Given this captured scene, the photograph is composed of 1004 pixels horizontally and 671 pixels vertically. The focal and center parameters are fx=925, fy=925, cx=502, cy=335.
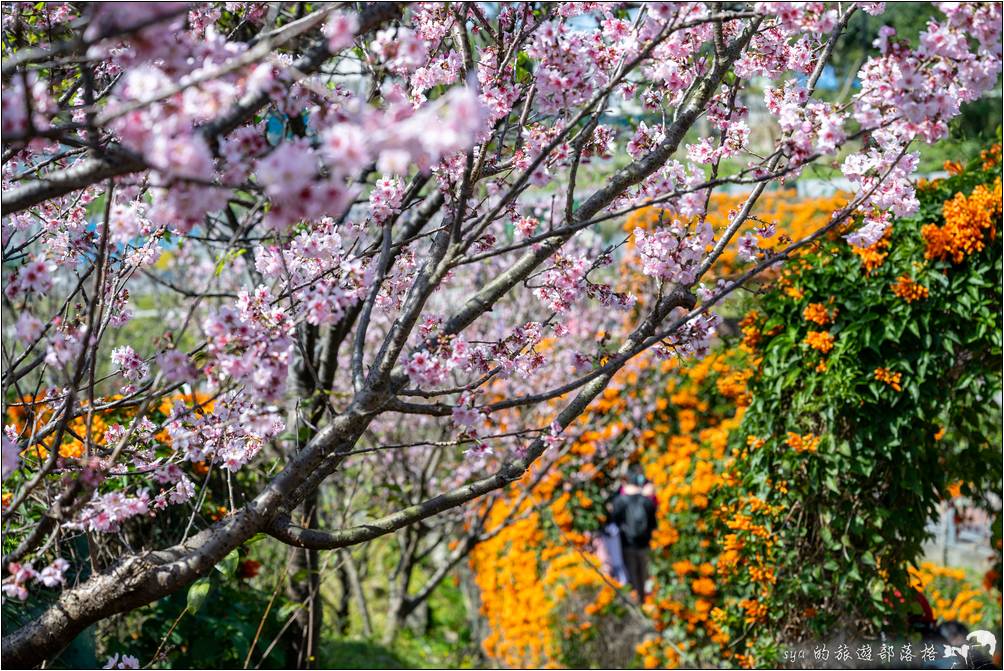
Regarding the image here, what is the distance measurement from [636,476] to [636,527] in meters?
0.58

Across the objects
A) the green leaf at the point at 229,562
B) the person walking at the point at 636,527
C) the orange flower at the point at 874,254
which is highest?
the orange flower at the point at 874,254

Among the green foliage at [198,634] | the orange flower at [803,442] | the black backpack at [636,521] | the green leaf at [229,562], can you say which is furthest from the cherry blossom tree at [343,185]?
the black backpack at [636,521]

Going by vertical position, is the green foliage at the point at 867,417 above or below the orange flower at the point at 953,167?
below

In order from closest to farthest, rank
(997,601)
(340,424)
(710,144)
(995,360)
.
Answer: (340,424), (710,144), (995,360), (997,601)

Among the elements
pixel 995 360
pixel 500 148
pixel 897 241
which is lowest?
pixel 995 360

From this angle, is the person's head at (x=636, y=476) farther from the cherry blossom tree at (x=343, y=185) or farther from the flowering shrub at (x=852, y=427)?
the cherry blossom tree at (x=343, y=185)

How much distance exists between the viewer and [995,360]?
3.91m

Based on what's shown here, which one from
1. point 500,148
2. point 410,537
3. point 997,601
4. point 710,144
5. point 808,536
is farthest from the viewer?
point 410,537

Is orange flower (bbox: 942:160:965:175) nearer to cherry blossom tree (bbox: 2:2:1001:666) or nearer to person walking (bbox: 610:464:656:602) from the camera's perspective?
cherry blossom tree (bbox: 2:2:1001:666)

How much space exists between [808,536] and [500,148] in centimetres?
267

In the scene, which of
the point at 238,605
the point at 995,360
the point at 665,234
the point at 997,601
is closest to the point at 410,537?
the point at 238,605

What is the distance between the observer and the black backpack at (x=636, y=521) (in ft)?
21.1

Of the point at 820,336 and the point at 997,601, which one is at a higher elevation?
the point at 820,336

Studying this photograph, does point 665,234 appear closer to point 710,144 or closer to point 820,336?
point 710,144
